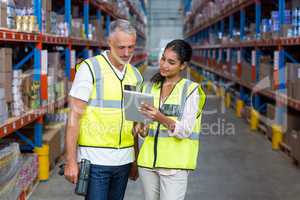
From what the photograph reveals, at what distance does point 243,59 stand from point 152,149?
25.0ft

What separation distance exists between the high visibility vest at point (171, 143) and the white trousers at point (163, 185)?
6 cm

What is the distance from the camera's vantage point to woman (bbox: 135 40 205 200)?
2523 millimetres

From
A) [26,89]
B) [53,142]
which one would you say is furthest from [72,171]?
[53,142]

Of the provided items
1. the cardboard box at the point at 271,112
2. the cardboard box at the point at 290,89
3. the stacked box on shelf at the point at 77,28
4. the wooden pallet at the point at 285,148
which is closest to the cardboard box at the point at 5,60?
the stacked box on shelf at the point at 77,28

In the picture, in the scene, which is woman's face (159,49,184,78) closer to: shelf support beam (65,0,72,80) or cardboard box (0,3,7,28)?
cardboard box (0,3,7,28)

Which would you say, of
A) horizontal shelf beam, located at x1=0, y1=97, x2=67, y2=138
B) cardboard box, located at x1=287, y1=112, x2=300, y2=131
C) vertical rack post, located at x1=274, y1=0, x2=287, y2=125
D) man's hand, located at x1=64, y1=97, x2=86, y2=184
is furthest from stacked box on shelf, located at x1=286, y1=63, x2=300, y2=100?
man's hand, located at x1=64, y1=97, x2=86, y2=184

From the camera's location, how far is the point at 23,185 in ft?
13.6

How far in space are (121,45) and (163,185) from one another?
831mm

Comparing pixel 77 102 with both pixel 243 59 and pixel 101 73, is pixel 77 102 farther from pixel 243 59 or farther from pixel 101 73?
pixel 243 59

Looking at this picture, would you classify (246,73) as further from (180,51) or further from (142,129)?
(142,129)

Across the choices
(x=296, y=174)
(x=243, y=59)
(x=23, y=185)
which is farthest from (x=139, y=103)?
(x=243, y=59)

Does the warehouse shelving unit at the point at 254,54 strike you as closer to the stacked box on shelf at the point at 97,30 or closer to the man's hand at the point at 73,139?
the stacked box on shelf at the point at 97,30

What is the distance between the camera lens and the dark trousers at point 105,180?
2488 mm

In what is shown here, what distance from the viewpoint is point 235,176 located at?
17.1 ft
